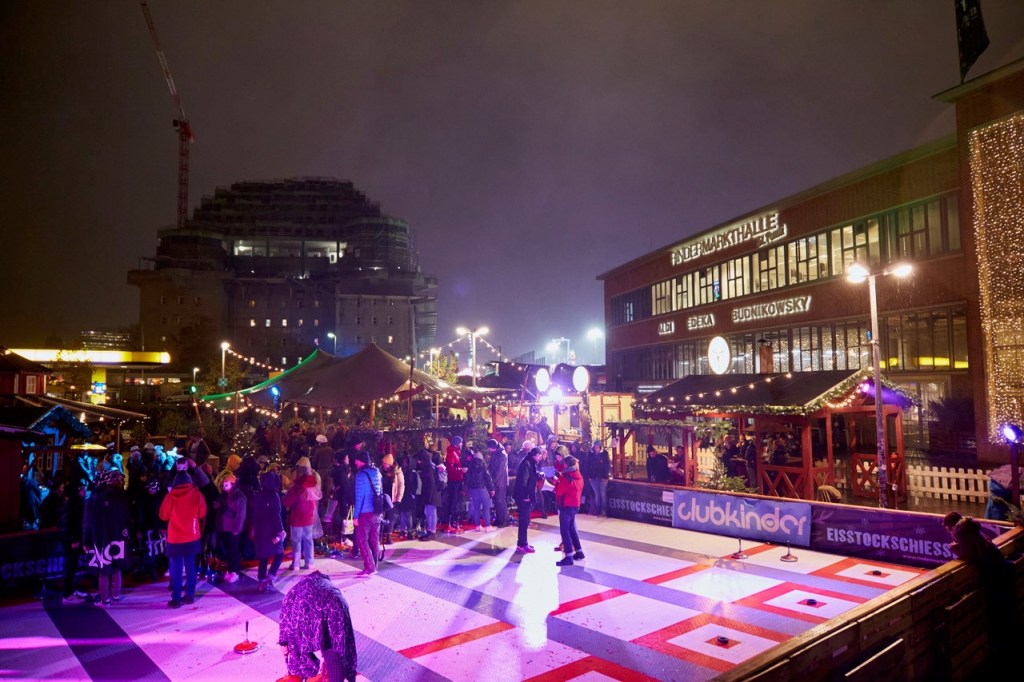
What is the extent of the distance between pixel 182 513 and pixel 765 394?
13.7 meters

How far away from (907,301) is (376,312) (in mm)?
72905

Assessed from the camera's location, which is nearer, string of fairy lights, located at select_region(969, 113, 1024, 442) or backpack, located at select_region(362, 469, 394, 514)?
backpack, located at select_region(362, 469, 394, 514)

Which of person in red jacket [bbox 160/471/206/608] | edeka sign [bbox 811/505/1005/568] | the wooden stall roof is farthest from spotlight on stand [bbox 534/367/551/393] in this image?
person in red jacket [bbox 160/471/206/608]

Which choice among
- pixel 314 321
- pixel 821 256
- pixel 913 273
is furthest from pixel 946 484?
pixel 314 321

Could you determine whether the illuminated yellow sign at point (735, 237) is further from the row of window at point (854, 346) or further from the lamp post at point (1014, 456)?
the lamp post at point (1014, 456)

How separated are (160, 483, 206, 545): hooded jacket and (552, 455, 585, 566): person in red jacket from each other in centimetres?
554

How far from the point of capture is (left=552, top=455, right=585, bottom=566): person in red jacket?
10.9 m

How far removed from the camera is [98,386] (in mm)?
40969

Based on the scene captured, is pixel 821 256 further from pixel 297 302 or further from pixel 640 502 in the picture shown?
pixel 297 302

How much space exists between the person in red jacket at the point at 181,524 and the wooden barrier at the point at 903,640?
7426 mm

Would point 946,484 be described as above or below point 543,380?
below

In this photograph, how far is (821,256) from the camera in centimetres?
2745

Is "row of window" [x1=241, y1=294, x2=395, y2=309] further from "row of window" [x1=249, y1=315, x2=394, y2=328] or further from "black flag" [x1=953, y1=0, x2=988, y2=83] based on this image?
"black flag" [x1=953, y1=0, x2=988, y2=83]

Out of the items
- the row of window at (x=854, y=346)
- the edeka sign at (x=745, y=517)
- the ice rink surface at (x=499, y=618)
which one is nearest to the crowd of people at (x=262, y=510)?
the ice rink surface at (x=499, y=618)
